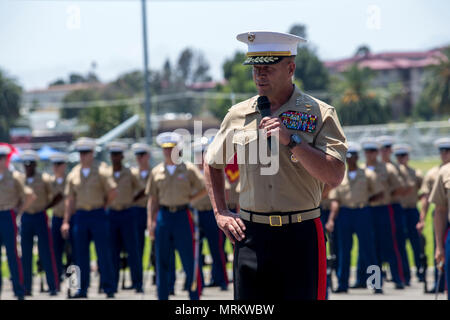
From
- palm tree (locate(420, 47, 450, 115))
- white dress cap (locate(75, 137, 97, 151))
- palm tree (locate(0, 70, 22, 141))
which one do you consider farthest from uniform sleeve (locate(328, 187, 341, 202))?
palm tree (locate(420, 47, 450, 115))

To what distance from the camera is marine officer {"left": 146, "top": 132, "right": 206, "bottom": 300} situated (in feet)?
30.1

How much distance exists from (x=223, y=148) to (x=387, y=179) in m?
7.56

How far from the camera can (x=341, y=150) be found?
4.17 metres

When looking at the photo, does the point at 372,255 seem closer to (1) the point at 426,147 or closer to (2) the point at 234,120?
(2) the point at 234,120

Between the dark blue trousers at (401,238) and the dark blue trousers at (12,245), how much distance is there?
5370 mm

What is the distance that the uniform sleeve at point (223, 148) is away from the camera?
4462mm

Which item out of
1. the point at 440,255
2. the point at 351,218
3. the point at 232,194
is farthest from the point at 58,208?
the point at 440,255

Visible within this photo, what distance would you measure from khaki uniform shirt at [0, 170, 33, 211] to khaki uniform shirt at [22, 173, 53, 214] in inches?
31.3

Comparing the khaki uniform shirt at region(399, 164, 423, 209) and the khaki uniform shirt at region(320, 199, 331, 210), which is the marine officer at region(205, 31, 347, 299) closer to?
the khaki uniform shirt at region(320, 199, 331, 210)

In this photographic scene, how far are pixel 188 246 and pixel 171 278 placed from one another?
46cm

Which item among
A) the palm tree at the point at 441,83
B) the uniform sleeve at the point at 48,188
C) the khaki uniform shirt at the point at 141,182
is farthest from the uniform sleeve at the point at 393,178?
the palm tree at the point at 441,83

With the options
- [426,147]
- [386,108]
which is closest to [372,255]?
[426,147]

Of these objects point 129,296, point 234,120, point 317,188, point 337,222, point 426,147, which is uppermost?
point 234,120

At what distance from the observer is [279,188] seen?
14.1 feet
